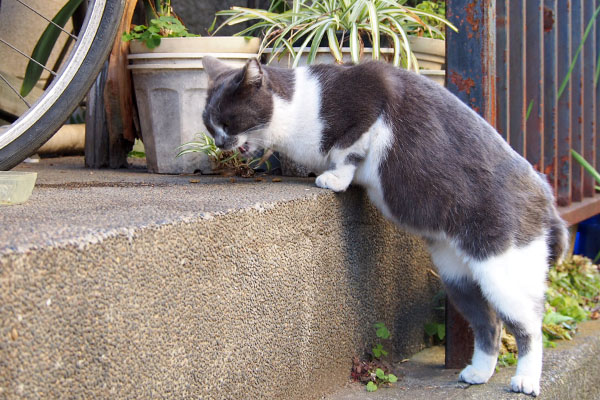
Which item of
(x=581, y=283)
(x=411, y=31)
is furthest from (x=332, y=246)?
(x=581, y=283)

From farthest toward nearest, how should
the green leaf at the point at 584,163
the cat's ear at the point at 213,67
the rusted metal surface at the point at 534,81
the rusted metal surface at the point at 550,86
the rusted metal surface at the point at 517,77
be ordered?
the green leaf at the point at 584,163 < the rusted metal surface at the point at 550,86 < the rusted metal surface at the point at 534,81 < the rusted metal surface at the point at 517,77 < the cat's ear at the point at 213,67

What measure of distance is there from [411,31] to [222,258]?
5.18 ft

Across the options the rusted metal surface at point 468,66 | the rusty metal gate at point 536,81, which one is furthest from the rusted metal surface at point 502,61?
the rusted metal surface at point 468,66

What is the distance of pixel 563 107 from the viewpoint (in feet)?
10.2

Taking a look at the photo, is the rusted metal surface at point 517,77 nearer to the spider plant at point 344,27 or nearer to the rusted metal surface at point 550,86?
the rusted metal surface at point 550,86

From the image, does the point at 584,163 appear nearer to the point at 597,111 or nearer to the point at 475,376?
the point at 597,111

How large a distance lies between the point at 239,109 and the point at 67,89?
50 cm

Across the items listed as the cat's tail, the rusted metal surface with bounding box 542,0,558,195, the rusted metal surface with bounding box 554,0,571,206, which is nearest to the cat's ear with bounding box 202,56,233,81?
the cat's tail

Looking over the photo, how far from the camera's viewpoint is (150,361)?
1.31m

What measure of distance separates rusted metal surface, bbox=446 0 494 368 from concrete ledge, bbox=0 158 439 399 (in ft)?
0.62

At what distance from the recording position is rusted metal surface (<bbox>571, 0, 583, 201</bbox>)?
3.19 meters

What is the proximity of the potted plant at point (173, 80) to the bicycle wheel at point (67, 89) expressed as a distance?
505mm

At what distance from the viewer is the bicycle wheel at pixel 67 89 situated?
188cm

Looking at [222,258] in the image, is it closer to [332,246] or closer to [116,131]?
[332,246]
